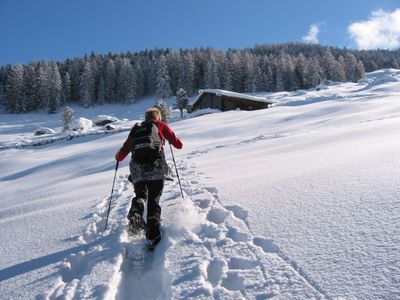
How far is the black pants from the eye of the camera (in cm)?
474

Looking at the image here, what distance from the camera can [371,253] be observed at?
121 inches

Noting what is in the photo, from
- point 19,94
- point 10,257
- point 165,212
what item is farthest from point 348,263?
point 19,94

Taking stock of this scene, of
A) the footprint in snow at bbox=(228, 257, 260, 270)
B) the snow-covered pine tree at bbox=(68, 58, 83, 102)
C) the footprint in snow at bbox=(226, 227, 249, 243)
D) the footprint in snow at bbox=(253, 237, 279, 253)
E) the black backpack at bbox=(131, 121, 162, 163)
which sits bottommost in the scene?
the footprint in snow at bbox=(228, 257, 260, 270)

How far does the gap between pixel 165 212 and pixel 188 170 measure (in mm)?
4172

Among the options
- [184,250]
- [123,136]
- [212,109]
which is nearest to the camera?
[184,250]

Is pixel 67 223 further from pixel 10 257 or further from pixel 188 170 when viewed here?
pixel 188 170

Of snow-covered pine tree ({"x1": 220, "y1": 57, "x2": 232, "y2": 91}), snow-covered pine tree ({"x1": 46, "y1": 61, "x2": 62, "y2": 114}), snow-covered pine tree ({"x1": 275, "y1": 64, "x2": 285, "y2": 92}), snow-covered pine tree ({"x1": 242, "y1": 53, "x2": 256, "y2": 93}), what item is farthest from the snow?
snow-covered pine tree ({"x1": 275, "y1": 64, "x2": 285, "y2": 92})

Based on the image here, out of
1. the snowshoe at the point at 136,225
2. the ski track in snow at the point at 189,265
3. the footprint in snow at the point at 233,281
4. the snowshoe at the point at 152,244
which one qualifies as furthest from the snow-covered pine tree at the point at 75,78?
the footprint in snow at the point at 233,281

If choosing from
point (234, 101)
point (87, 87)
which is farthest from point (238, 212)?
point (87, 87)

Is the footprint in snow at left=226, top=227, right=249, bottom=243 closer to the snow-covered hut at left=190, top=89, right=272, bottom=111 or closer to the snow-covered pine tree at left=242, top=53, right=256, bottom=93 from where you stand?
the snow-covered hut at left=190, top=89, right=272, bottom=111

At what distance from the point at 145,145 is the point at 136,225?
1.22m

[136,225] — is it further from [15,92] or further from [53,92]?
[15,92]

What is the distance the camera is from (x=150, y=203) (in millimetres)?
5145

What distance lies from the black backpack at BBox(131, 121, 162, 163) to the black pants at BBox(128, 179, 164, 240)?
0.37 metres
